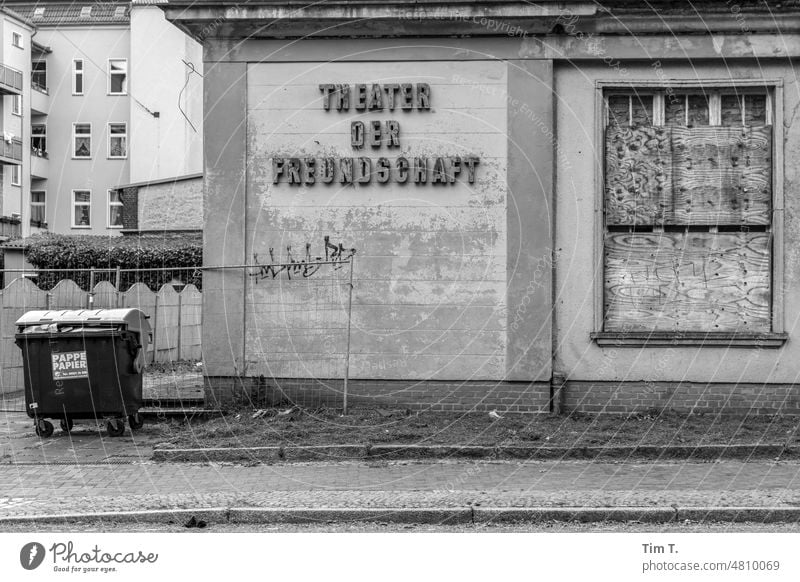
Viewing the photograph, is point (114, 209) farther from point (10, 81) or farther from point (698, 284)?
point (698, 284)

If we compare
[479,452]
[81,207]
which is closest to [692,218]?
[479,452]

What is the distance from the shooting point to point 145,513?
7637 millimetres

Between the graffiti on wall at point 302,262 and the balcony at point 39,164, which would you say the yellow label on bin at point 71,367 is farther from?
the balcony at point 39,164

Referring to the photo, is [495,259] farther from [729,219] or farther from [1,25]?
[1,25]

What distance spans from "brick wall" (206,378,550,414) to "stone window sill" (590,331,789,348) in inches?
40.0

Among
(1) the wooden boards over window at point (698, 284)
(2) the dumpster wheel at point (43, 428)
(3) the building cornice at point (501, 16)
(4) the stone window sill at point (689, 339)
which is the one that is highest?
(3) the building cornice at point (501, 16)

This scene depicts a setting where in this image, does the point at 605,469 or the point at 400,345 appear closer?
the point at 605,469

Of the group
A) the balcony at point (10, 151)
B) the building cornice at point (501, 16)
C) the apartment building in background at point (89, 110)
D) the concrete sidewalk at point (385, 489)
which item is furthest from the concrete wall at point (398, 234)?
the balcony at point (10, 151)

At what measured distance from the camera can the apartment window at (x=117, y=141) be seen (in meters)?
46.0

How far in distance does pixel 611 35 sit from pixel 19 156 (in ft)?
134

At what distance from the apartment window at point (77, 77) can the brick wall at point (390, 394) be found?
127ft

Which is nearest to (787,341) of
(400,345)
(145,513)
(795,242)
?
(795,242)

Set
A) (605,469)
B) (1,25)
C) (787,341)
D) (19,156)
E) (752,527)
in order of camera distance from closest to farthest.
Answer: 1. (752,527)
2. (605,469)
3. (787,341)
4. (1,25)
5. (19,156)

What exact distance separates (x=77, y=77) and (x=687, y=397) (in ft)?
137
